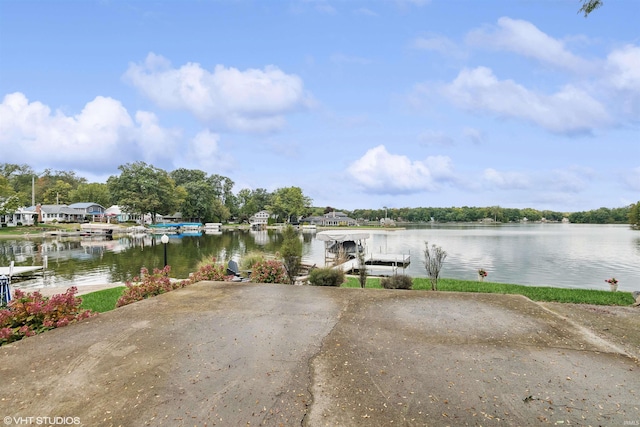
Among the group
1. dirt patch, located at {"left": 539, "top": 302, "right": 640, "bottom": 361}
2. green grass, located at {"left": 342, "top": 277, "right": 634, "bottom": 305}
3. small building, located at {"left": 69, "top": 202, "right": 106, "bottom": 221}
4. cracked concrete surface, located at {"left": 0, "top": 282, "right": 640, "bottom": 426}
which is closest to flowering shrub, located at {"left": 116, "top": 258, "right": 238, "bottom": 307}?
cracked concrete surface, located at {"left": 0, "top": 282, "right": 640, "bottom": 426}

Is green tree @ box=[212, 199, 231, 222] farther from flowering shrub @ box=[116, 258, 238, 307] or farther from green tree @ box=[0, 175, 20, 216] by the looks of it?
flowering shrub @ box=[116, 258, 238, 307]

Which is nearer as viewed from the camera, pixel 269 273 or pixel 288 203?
pixel 269 273

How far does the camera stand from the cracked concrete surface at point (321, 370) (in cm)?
329

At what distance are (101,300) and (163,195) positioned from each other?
6414cm

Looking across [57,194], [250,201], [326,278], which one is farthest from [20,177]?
[326,278]

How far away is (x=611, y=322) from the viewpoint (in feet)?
21.9

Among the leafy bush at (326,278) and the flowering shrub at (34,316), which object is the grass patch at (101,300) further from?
the leafy bush at (326,278)

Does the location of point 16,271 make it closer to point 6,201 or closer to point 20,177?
point 6,201

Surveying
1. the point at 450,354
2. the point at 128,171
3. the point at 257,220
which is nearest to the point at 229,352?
the point at 450,354

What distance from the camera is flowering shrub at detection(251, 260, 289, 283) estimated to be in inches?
438

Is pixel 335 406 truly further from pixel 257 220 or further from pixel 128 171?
pixel 257 220

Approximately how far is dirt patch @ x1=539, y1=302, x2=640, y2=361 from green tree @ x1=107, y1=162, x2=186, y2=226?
69.4 metres

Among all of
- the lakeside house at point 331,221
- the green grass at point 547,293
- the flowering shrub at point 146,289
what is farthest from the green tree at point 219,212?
the flowering shrub at point 146,289

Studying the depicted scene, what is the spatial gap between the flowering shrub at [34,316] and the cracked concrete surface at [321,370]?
313mm
